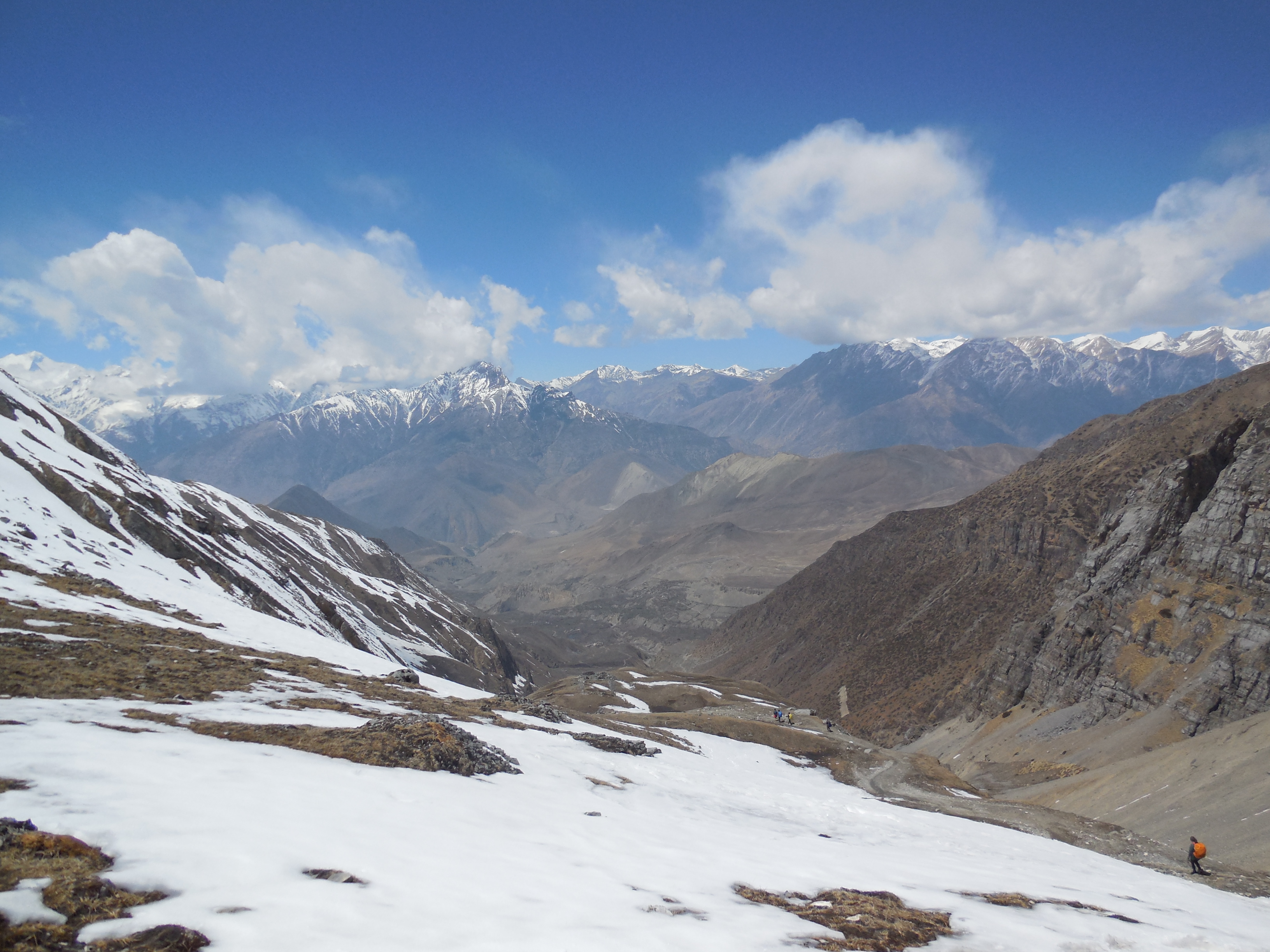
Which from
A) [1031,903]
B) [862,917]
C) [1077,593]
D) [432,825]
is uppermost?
[1077,593]

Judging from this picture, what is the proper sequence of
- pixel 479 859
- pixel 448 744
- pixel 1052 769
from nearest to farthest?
pixel 479 859 → pixel 448 744 → pixel 1052 769

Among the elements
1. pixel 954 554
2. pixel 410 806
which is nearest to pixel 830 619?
pixel 954 554

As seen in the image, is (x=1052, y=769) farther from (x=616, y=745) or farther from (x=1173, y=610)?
(x=616, y=745)

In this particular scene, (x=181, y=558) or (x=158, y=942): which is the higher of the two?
(x=181, y=558)

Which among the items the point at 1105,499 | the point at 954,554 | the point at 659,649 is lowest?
the point at 659,649

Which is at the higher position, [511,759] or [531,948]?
[531,948]

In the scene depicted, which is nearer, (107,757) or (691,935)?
(691,935)

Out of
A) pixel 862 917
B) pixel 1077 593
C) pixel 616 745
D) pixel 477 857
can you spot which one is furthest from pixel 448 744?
pixel 1077 593

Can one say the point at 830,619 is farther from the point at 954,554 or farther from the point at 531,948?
the point at 531,948
